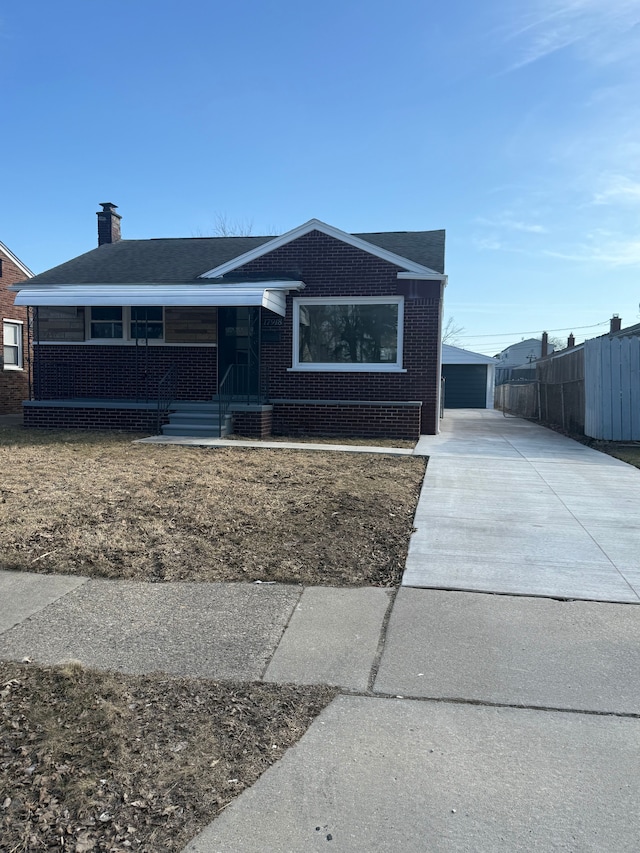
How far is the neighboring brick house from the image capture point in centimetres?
1923

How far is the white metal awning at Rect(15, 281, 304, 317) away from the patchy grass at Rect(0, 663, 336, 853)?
1007cm

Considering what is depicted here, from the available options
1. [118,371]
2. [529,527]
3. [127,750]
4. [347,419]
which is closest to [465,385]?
[347,419]

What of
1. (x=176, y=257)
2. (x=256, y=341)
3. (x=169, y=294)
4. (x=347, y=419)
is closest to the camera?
(x=169, y=294)

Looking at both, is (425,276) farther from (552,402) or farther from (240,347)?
(552,402)

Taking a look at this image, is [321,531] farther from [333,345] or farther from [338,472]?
[333,345]

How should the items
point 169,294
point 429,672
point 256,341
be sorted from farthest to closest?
point 256,341, point 169,294, point 429,672

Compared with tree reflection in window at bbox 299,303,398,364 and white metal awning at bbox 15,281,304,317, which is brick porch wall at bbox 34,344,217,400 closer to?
white metal awning at bbox 15,281,304,317

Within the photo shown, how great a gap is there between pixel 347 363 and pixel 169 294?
4.16 metres

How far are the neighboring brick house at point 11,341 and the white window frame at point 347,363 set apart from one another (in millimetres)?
10181

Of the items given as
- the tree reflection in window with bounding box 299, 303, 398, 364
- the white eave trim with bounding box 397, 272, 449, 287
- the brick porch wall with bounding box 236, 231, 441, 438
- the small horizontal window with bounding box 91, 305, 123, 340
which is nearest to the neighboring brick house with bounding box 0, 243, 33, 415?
the small horizontal window with bounding box 91, 305, 123, 340

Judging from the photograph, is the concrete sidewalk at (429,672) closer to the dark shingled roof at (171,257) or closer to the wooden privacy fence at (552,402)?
the wooden privacy fence at (552,402)

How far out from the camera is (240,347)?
14953mm

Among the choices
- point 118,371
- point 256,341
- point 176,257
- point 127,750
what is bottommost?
point 127,750

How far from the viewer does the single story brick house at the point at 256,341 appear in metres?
13.5
